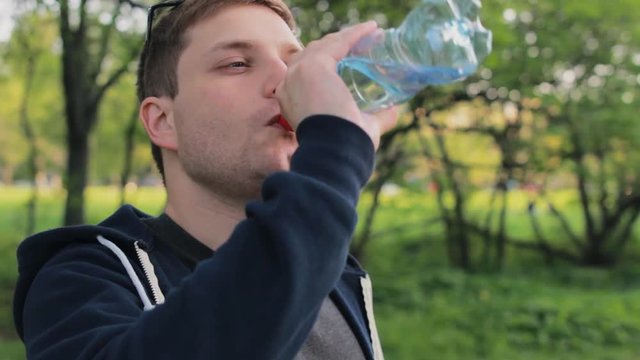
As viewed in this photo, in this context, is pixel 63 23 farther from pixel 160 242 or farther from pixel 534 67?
pixel 160 242

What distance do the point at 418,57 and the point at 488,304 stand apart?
8.76 m

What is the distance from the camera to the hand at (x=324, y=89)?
1.06 meters

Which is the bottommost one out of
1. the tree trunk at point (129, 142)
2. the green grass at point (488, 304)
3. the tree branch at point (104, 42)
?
the green grass at point (488, 304)

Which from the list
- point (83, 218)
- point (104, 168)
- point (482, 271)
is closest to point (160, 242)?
point (83, 218)

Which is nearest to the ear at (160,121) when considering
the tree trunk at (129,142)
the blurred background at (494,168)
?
the blurred background at (494,168)

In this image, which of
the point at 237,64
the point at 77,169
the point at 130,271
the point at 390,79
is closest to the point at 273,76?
the point at 237,64

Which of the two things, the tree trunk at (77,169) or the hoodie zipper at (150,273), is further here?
the tree trunk at (77,169)

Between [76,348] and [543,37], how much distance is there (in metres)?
7.91

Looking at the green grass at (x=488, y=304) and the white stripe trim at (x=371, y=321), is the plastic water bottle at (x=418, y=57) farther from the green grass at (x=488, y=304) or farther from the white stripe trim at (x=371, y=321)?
the green grass at (x=488, y=304)

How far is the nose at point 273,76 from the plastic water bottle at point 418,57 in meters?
0.16

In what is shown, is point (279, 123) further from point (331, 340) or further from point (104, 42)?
point (104, 42)

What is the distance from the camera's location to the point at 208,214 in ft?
4.91

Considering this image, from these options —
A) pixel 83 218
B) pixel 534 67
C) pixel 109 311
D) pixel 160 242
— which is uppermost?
pixel 109 311

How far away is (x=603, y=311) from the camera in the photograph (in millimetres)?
9250
